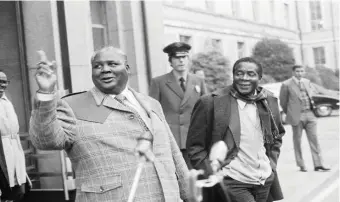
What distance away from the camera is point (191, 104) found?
7.41 m

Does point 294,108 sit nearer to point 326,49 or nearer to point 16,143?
point 16,143

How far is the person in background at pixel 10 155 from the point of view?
6943mm

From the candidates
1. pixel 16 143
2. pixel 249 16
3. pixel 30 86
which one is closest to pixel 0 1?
pixel 30 86

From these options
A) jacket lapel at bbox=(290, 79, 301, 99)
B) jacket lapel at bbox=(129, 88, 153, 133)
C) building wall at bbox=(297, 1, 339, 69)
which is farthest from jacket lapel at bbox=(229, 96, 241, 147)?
building wall at bbox=(297, 1, 339, 69)

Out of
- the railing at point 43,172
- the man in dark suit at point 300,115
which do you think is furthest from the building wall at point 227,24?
Answer: the railing at point 43,172

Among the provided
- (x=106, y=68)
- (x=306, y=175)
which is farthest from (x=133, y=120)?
(x=306, y=175)

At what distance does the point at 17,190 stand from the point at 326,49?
48.1 metres

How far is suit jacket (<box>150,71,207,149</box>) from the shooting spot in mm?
7315

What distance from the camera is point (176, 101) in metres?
7.40

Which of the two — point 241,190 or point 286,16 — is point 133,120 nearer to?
point 241,190

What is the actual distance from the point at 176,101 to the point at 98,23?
12.0ft

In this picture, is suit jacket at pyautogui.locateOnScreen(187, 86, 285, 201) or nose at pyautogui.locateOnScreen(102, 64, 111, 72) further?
suit jacket at pyautogui.locateOnScreen(187, 86, 285, 201)

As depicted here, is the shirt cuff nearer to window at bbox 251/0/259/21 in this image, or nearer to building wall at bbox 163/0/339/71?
building wall at bbox 163/0/339/71

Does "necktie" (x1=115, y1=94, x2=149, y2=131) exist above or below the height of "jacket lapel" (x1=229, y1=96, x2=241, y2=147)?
above
